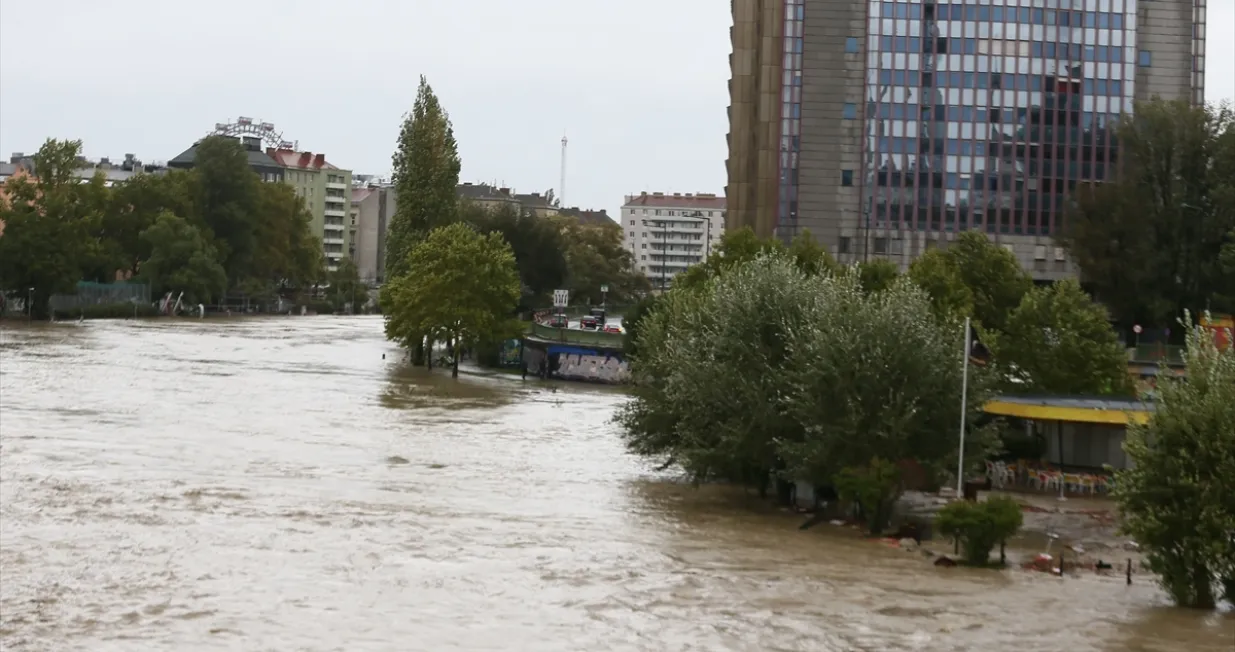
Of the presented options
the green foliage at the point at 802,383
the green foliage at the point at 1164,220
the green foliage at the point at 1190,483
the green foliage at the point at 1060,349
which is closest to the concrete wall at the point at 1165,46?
the green foliage at the point at 1164,220

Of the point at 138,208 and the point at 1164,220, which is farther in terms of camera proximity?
the point at 138,208

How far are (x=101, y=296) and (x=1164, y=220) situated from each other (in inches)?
3822

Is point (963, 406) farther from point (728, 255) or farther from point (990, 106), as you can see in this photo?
point (990, 106)

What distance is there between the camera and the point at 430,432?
56.2 metres

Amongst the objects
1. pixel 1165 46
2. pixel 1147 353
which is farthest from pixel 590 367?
pixel 1165 46

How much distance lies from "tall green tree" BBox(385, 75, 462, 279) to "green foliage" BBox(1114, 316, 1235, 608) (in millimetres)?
83165

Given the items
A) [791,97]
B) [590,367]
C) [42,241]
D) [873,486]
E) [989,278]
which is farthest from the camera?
[42,241]

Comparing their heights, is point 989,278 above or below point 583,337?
above

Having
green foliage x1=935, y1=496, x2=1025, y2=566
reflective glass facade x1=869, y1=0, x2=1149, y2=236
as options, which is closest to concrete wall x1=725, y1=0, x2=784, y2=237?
reflective glass facade x1=869, y1=0, x2=1149, y2=236

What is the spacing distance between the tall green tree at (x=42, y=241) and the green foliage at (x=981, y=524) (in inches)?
4184

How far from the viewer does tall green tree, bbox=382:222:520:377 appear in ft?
291

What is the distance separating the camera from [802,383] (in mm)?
37531

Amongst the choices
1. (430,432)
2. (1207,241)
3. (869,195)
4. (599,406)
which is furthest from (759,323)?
(869,195)

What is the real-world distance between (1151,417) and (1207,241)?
53.0 meters
